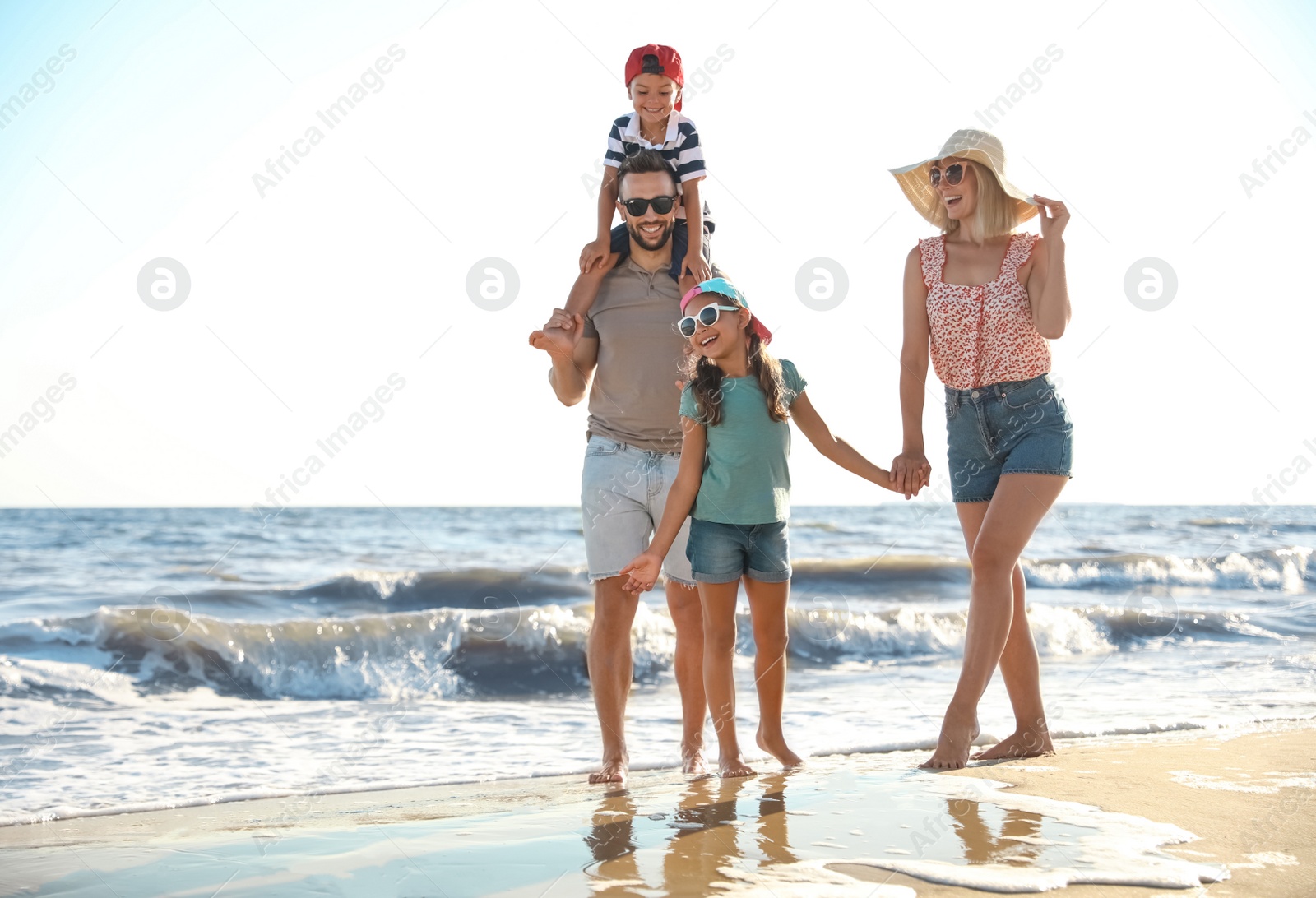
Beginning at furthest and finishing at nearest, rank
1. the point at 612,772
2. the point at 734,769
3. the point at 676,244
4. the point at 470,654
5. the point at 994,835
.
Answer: the point at 470,654 < the point at 676,244 < the point at 612,772 < the point at 734,769 < the point at 994,835

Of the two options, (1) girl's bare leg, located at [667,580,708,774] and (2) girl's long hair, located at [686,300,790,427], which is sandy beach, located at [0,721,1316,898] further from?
(2) girl's long hair, located at [686,300,790,427]

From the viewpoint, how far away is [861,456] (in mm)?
3766

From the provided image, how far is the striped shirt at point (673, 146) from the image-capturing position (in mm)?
4082

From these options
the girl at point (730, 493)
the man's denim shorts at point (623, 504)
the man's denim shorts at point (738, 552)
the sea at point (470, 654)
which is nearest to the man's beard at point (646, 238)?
the girl at point (730, 493)

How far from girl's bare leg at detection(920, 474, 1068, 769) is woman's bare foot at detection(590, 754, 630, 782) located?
3.56 feet

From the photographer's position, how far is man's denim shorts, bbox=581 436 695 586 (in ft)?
12.6

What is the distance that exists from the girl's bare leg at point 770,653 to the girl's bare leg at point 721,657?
0.08m

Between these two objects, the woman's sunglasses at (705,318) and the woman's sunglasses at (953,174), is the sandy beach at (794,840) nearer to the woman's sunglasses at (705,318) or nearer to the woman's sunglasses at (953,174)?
the woman's sunglasses at (705,318)

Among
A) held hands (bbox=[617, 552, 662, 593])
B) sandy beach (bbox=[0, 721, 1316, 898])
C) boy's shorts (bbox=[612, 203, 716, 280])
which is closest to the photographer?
sandy beach (bbox=[0, 721, 1316, 898])

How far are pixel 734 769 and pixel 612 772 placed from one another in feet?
1.60

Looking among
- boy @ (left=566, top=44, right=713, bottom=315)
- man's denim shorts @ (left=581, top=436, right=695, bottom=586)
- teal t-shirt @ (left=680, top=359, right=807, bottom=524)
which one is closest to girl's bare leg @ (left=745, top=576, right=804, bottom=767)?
teal t-shirt @ (left=680, top=359, right=807, bottom=524)

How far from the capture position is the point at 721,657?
3.63m

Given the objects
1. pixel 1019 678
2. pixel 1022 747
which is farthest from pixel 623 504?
pixel 1022 747

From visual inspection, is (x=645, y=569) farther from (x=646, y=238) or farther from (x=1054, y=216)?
(x=1054, y=216)
